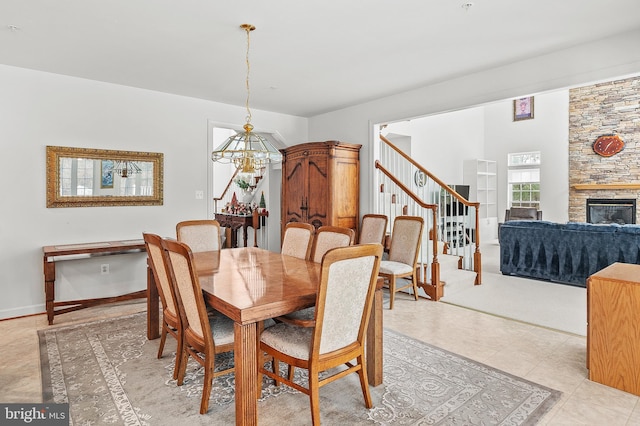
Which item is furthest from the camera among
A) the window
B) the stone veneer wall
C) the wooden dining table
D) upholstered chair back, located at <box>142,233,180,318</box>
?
the window

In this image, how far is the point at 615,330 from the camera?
2326mm

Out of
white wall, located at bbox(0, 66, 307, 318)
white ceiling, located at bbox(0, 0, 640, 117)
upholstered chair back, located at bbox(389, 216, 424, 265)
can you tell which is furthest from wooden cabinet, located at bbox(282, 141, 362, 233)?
white wall, located at bbox(0, 66, 307, 318)

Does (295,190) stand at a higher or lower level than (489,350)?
higher

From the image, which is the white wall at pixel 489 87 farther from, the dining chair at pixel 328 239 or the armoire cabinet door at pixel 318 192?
the dining chair at pixel 328 239

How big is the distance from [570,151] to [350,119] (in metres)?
6.20

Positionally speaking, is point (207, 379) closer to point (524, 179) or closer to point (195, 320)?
point (195, 320)

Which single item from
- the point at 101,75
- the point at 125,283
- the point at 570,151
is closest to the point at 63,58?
the point at 101,75

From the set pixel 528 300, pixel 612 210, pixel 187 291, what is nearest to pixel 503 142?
pixel 612 210

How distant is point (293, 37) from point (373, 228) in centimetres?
250

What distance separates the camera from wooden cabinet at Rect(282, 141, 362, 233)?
4.86 meters

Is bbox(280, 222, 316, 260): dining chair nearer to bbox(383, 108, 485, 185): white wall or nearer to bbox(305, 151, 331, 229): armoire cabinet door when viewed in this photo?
bbox(305, 151, 331, 229): armoire cabinet door

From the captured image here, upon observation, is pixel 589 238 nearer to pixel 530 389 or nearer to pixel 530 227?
pixel 530 227

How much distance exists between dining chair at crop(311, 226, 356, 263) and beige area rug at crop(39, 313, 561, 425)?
0.91 m

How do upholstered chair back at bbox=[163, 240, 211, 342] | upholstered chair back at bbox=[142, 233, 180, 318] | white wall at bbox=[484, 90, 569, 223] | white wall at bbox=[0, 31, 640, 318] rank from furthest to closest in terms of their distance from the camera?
1. white wall at bbox=[484, 90, 569, 223]
2. white wall at bbox=[0, 31, 640, 318]
3. upholstered chair back at bbox=[142, 233, 180, 318]
4. upholstered chair back at bbox=[163, 240, 211, 342]
